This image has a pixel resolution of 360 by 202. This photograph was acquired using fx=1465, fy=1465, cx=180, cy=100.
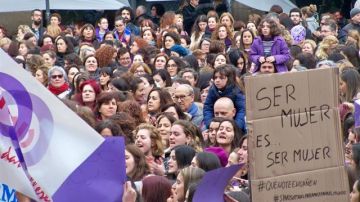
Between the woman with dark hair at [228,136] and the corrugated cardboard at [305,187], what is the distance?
13.2ft

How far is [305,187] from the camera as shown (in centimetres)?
793

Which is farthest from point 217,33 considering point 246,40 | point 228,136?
point 228,136

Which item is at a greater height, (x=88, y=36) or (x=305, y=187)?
(x=88, y=36)

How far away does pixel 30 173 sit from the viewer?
7.95 metres

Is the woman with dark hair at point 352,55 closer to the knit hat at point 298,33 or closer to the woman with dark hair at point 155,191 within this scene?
the knit hat at point 298,33

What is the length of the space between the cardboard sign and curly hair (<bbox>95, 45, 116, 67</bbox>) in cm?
1012

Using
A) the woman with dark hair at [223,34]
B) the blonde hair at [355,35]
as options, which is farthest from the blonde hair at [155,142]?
the woman with dark hair at [223,34]

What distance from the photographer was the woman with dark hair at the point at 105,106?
13547mm

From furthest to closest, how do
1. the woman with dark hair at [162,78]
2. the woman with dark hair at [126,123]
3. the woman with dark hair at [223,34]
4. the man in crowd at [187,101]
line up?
the woman with dark hair at [223,34] → the woman with dark hair at [162,78] → the man in crowd at [187,101] → the woman with dark hair at [126,123]

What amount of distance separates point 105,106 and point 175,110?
25.6 inches

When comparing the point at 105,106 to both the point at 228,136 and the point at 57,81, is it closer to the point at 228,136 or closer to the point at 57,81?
the point at 228,136

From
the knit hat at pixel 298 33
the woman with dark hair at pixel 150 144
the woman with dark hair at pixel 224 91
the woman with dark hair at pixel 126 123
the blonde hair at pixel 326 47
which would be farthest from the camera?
the knit hat at pixel 298 33

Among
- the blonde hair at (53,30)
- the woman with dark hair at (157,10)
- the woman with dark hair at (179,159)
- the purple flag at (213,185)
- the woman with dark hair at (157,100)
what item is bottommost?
the woman with dark hair at (179,159)

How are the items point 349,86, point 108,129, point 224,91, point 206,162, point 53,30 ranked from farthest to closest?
1. point 53,30
2. point 224,91
3. point 349,86
4. point 108,129
5. point 206,162
